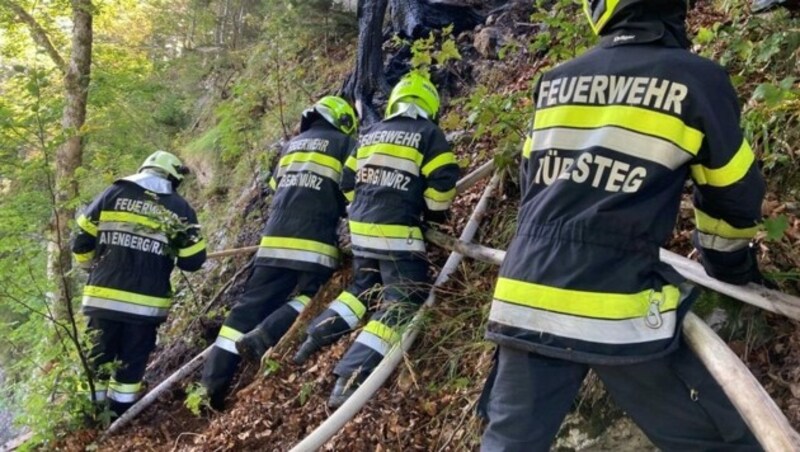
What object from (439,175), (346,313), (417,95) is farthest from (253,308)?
(417,95)

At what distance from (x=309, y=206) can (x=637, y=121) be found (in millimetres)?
3621

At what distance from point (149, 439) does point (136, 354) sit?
0.88 m

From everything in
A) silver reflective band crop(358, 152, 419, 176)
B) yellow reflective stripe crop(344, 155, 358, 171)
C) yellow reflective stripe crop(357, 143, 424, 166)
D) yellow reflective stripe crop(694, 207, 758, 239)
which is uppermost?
yellow reflective stripe crop(694, 207, 758, 239)

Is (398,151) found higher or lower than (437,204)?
higher

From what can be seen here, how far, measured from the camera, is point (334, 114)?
5770 mm

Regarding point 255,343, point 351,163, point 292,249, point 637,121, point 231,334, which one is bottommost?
point 231,334

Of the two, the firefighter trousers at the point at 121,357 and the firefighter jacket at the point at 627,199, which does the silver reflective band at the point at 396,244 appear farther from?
the firefighter trousers at the point at 121,357

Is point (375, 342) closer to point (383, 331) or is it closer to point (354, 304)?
point (383, 331)

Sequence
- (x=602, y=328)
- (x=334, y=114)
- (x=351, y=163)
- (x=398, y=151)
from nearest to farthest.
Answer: (x=602, y=328) → (x=398, y=151) → (x=351, y=163) → (x=334, y=114)

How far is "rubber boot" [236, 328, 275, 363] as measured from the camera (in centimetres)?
525

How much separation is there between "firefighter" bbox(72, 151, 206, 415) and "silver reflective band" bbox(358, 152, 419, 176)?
2212 mm

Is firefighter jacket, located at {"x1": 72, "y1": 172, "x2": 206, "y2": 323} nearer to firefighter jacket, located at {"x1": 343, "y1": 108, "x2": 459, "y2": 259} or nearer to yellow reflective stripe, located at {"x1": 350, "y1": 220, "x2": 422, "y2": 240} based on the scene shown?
firefighter jacket, located at {"x1": 343, "y1": 108, "x2": 459, "y2": 259}

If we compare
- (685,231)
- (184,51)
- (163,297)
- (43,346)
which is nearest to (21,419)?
(43,346)

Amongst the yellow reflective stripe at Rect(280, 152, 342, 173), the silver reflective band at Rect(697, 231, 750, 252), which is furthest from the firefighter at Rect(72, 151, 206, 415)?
the silver reflective band at Rect(697, 231, 750, 252)
